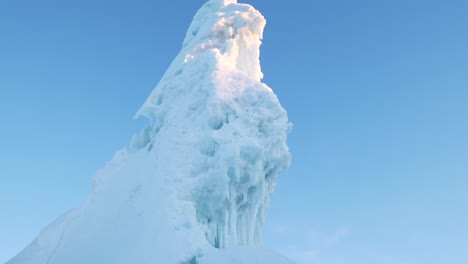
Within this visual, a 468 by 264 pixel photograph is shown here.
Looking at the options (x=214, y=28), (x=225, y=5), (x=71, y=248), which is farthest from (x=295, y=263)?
(x=225, y=5)

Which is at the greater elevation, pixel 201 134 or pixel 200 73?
pixel 200 73

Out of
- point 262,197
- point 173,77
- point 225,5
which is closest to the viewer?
point 262,197

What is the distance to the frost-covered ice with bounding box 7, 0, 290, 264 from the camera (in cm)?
1886

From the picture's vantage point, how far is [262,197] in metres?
24.7

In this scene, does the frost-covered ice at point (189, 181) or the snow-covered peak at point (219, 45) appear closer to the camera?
the frost-covered ice at point (189, 181)

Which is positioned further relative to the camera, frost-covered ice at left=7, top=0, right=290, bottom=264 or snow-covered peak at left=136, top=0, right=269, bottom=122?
snow-covered peak at left=136, top=0, right=269, bottom=122

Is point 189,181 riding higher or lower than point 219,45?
lower

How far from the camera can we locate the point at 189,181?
68.6ft

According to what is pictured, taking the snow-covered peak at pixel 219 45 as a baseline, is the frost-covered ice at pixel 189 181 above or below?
below

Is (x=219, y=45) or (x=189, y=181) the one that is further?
(x=219, y=45)

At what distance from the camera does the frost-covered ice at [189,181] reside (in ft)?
61.9

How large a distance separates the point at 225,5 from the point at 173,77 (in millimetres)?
8376

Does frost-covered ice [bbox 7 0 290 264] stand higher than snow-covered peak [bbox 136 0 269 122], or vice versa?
snow-covered peak [bbox 136 0 269 122]

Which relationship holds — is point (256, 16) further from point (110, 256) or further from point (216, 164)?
point (110, 256)
